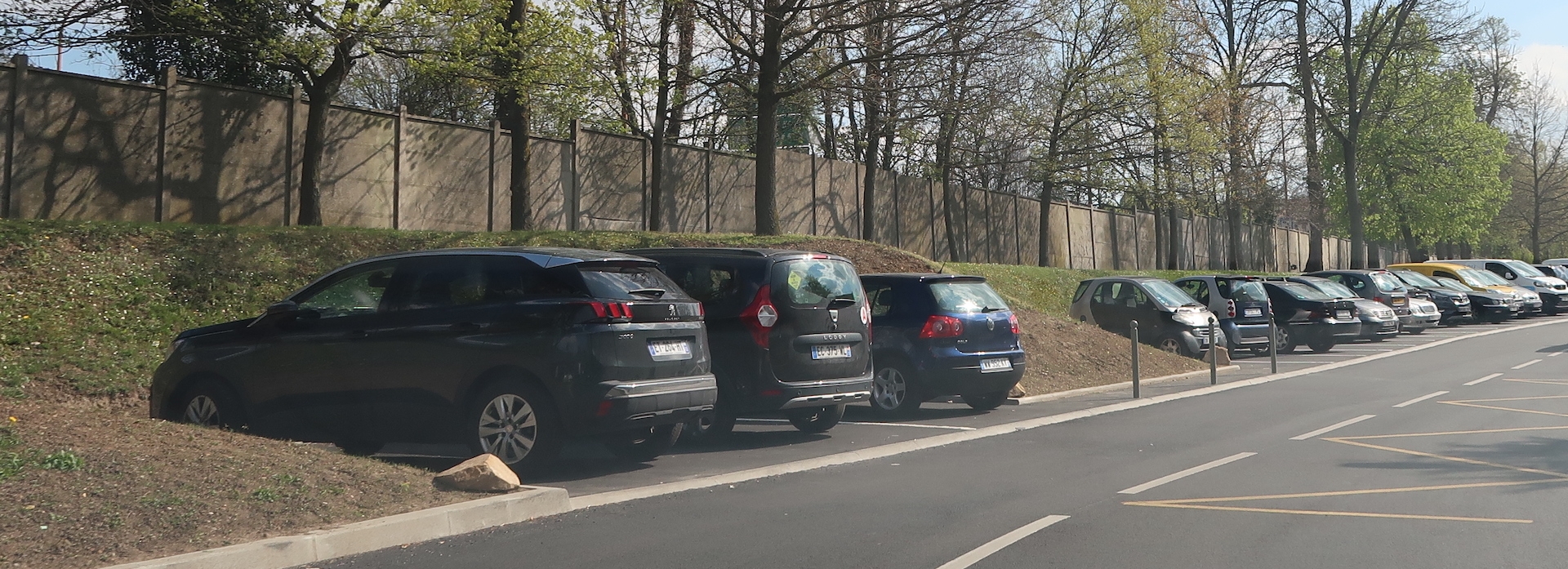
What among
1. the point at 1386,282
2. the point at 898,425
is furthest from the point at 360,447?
the point at 1386,282

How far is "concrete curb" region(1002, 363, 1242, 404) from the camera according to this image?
14.9 m

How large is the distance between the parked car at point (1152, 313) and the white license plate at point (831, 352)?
1027 cm

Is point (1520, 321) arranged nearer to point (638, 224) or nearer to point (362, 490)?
point (638, 224)

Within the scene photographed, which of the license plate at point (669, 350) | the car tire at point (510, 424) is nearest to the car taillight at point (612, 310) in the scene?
the license plate at point (669, 350)

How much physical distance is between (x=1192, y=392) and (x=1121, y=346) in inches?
116

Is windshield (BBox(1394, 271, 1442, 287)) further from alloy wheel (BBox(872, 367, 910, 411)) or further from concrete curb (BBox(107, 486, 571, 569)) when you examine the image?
concrete curb (BBox(107, 486, 571, 569))

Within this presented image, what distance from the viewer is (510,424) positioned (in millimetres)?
8688

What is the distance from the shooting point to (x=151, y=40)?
80.2ft

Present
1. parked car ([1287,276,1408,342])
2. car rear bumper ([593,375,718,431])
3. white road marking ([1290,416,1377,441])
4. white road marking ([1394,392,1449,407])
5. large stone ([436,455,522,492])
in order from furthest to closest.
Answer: parked car ([1287,276,1408,342])
white road marking ([1394,392,1449,407])
white road marking ([1290,416,1377,441])
car rear bumper ([593,375,718,431])
large stone ([436,455,522,492])

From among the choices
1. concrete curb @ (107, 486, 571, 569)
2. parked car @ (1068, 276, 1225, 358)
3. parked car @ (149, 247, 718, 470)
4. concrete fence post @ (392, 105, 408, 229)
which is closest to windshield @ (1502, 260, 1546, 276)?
parked car @ (1068, 276, 1225, 358)

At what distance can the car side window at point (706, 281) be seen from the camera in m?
10.7

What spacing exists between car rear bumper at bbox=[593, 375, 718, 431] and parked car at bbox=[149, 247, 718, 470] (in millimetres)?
12

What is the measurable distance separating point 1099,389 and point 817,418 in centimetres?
616

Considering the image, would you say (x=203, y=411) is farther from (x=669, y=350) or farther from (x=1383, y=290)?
(x=1383, y=290)
